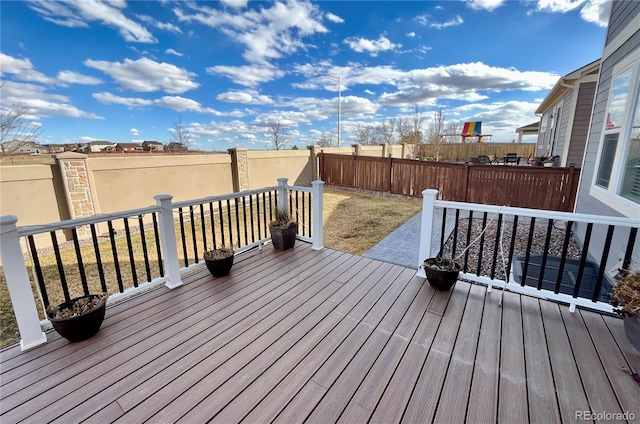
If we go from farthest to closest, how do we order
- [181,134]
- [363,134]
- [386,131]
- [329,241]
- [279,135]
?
1. [363,134]
2. [386,131]
3. [279,135]
4. [181,134]
5. [329,241]

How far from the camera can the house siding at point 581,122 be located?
21.8 feet

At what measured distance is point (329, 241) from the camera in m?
4.99

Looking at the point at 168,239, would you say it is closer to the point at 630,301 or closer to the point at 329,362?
the point at 329,362

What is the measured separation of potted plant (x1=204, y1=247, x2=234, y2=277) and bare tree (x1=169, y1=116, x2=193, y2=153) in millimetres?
12277

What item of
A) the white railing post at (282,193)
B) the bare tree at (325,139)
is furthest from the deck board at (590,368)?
the bare tree at (325,139)

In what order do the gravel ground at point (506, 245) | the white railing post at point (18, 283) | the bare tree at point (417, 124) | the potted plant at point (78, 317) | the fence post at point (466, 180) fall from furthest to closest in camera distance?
the bare tree at point (417, 124)
the fence post at point (466, 180)
the gravel ground at point (506, 245)
the potted plant at point (78, 317)
the white railing post at point (18, 283)

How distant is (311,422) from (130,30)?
9.03 metres

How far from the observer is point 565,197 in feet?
19.7

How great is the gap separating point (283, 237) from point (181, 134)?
1286cm

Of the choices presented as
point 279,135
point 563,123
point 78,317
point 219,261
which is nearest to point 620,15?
point 219,261

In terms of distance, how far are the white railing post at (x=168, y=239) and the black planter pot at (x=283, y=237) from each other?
1.34 metres

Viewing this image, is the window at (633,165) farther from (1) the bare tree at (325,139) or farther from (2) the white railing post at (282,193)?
(1) the bare tree at (325,139)

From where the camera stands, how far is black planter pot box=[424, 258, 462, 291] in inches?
101

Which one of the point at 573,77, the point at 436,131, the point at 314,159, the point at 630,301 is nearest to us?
the point at 630,301
